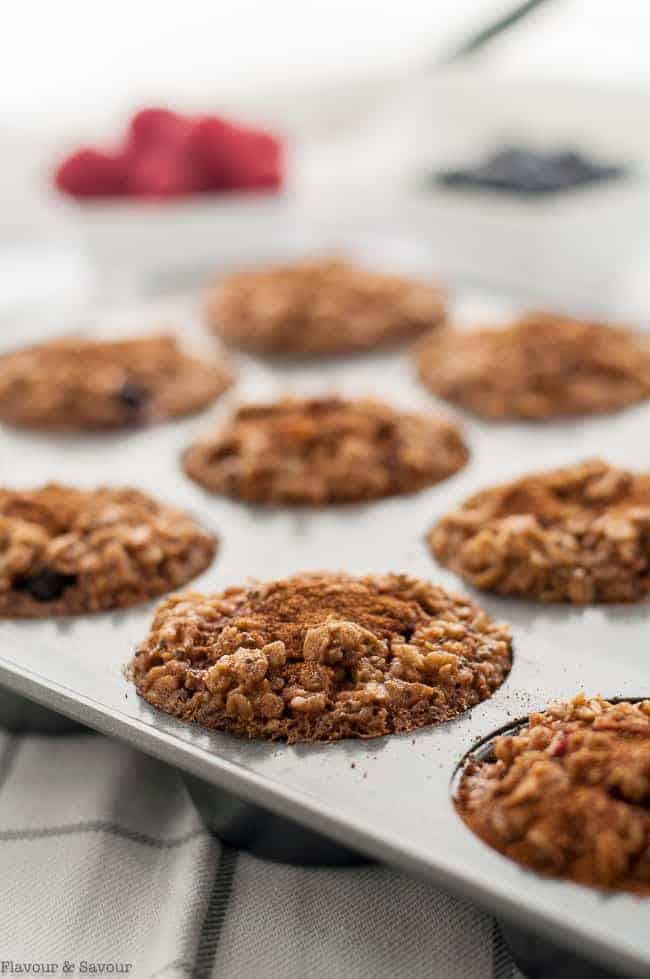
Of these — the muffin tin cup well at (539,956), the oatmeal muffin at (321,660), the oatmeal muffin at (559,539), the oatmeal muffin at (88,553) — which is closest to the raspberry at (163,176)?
the oatmeal muffin at (88,553)

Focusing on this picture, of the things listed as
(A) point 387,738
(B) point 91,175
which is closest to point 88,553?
(A) point 387,738

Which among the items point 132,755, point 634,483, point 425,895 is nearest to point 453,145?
point 634,483

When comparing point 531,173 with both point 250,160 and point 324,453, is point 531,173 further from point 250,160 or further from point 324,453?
point 324,453

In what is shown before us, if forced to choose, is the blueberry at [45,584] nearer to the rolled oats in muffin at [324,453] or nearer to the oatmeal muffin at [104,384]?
the rolled oats in muffin at [324,453]

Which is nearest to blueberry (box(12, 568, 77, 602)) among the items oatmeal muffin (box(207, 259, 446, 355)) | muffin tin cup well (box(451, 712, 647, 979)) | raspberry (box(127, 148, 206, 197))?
muffin tin cup well (box(451, 712, 647, 979))

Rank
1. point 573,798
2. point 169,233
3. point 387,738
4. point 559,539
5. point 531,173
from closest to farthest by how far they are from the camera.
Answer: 1. point 573,798
2. point 387,738
3. point 559,539
4. point 531,173
5. point 169,233

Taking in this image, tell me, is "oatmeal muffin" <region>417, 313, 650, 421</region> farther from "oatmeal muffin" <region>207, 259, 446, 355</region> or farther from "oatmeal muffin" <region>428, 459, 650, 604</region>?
"oatmeal muffin" <region>428, 459, 650, 604</region>
